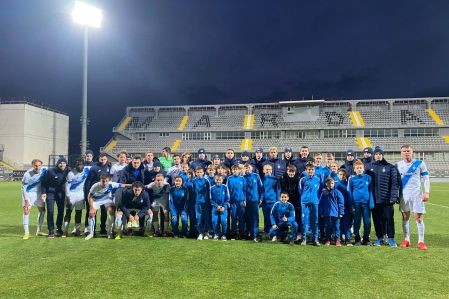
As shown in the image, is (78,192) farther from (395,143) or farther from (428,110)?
(428,110)

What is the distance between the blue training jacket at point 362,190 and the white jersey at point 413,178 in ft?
2.44

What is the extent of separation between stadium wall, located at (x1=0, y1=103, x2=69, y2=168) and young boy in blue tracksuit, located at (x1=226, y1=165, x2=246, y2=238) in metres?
48.5

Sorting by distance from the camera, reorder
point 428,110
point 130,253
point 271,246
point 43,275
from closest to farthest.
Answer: point 43,275 < point 130,253 < point 271,246 < point 428,110

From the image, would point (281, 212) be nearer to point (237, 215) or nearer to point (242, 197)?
point (242, 197)

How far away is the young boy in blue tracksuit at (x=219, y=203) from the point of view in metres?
7.73

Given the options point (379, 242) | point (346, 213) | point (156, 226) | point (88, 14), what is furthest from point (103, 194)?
point (88, 14)

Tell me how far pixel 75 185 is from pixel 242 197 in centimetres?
397

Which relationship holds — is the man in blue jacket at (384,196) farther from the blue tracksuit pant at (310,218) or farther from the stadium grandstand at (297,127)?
the stadium grandstand at (297,127)

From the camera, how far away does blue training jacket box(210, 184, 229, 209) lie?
7750mm

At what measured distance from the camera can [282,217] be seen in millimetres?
7547

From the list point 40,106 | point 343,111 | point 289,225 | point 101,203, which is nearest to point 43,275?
point 101,203

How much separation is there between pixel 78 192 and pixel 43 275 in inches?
137

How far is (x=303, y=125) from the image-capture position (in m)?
49.3

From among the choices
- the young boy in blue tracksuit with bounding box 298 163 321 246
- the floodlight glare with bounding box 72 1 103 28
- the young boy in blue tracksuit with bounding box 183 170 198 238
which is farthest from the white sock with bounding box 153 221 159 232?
the floodlight glare with bounding box 72 1 103 28
